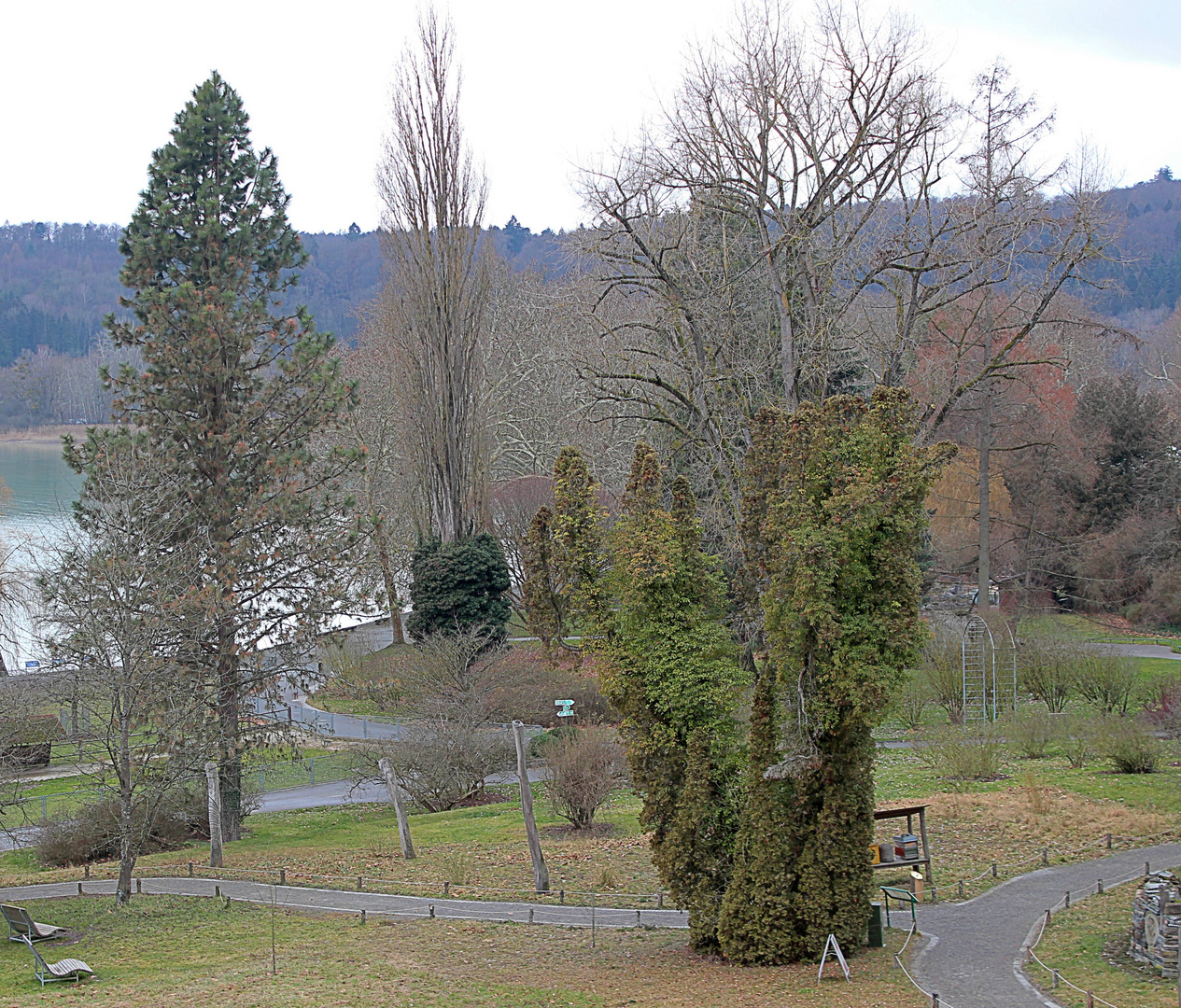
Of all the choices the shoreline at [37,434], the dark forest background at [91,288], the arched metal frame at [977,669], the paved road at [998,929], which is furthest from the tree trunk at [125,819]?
the shoreline at [37,434]

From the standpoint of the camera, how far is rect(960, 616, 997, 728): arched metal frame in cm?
2848

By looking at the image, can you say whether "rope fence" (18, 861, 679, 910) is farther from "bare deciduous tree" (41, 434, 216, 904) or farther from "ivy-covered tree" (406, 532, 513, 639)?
"ivy-covered tree" (406, 532, 513, 639)

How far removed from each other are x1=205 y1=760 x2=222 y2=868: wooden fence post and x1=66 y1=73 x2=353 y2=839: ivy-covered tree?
2081 mm

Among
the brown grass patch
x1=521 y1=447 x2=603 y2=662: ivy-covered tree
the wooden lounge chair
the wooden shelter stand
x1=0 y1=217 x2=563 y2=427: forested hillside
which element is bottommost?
the brown grass patch

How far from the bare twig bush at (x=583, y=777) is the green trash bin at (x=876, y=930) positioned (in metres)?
8.51

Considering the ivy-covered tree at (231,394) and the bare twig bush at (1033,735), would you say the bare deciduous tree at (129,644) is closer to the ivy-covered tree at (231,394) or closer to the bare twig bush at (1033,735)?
the ivy-covered tree at (231,394)

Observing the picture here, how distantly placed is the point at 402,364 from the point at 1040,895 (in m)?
28.5

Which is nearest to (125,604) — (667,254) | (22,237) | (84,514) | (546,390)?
(84,514)

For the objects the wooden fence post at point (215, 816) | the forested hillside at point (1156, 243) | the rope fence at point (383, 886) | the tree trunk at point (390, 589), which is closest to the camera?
the rope fence at point (383, 886)

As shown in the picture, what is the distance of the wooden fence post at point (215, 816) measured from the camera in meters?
18.2

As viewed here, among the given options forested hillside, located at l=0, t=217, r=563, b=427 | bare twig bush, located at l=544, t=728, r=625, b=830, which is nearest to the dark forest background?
forested hillside, located at l=0, t=217, r=563, b=427

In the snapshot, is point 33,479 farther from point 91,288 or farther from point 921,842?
point 921,842

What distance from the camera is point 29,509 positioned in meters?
56.0

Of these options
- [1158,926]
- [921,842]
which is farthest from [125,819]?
[1158,926]
